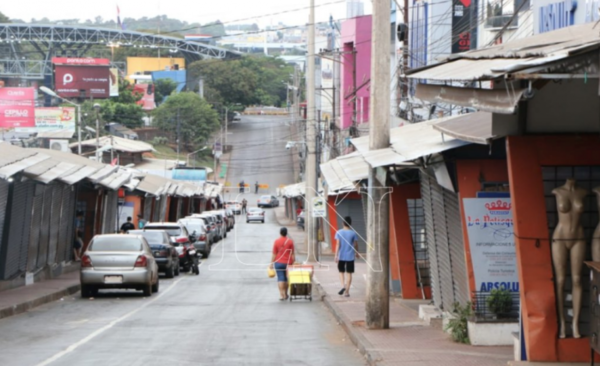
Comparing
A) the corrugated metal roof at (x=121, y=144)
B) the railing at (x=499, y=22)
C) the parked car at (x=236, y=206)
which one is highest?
the corrugated metal roof at (x=121, y=144)

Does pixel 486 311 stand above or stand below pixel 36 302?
above

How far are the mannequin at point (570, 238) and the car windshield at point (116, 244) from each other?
15855 mm

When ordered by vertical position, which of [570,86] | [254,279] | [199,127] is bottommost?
[254,279]

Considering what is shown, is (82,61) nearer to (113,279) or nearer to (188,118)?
(188,118)

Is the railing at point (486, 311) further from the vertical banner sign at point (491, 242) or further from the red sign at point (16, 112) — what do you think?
the red sign at point (16, 112)

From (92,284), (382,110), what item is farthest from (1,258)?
(382,110)

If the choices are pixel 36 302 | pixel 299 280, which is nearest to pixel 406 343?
pixel 299 280

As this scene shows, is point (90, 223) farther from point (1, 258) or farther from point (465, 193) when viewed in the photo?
point (465, 193)

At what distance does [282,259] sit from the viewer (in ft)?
81.1

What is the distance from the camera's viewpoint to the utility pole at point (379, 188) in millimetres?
16234

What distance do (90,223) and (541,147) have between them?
29607 mm

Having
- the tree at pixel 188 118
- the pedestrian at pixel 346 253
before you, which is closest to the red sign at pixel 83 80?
the tree at pixel 188 118

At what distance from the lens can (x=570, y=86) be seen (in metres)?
10.7

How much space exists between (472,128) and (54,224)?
20.7 metres
